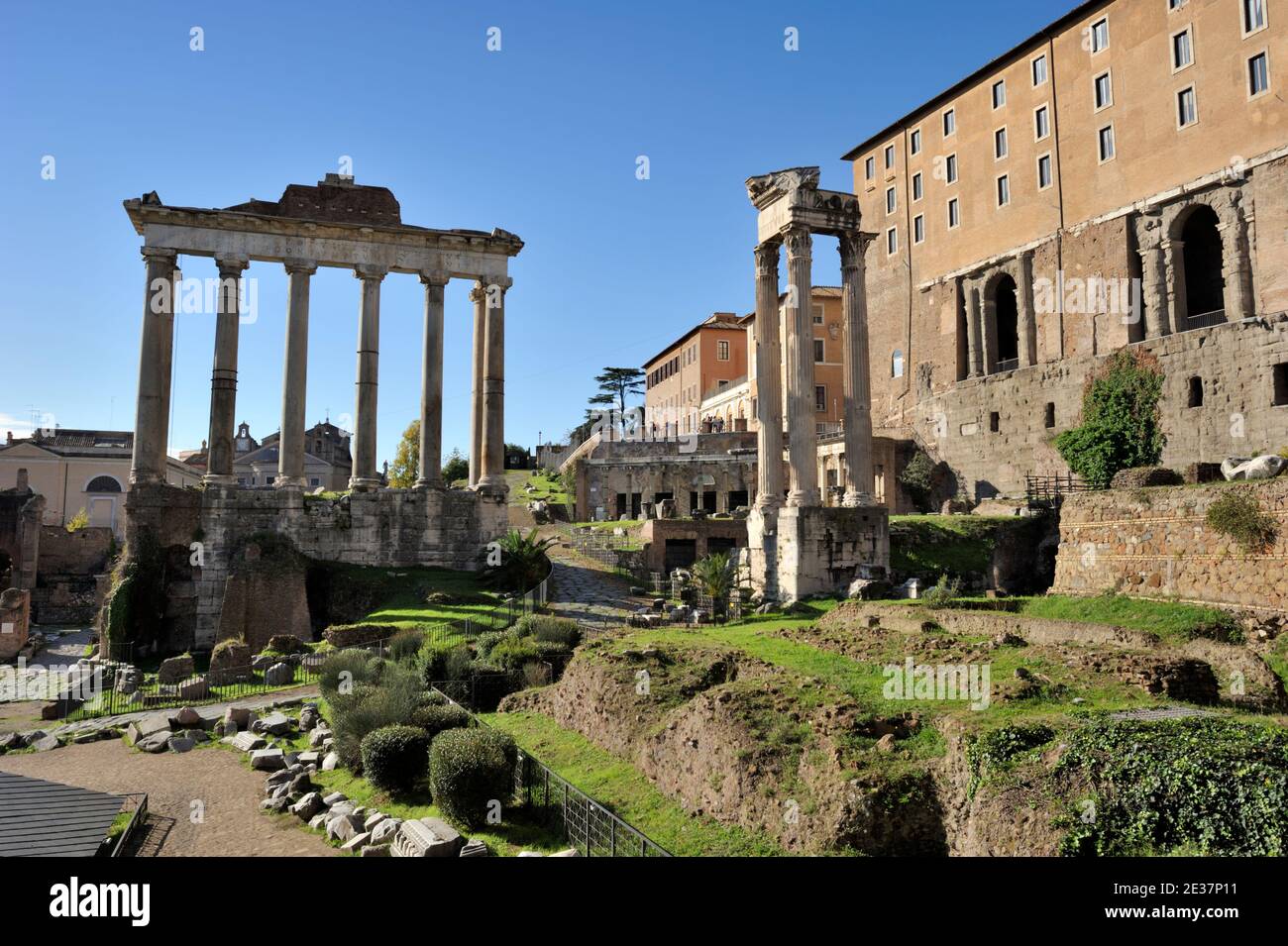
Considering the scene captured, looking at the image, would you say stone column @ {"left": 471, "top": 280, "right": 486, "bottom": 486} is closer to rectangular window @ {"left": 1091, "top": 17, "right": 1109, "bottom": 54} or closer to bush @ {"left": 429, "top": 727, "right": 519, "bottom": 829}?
bush @ {"left": 429, "top": 727, "right": 519, "bottom": 829}

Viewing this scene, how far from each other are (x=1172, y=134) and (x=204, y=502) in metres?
41.2

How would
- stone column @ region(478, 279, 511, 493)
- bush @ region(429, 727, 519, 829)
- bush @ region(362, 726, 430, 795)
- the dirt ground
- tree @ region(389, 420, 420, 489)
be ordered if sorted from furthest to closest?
tree @ region(389, 420, 420, 489) → stone column @ region(478, 279, 511, 493) → bush @ region(362, 726, 430, 795) → the dirt ground → bush @ region(429, 727, 519, 829)

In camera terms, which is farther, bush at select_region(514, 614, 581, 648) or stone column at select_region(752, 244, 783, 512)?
stone column at select_region(752, 244, 783, 512)

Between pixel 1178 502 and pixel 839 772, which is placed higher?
pixel 1178 502

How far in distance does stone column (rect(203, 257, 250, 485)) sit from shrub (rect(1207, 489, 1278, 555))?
30.6 metres

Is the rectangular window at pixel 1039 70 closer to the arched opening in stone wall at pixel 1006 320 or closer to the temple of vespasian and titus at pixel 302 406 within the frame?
the arched opening in stone wall at pixel 1006 320

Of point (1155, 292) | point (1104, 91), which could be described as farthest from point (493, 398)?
point (1104, 91)

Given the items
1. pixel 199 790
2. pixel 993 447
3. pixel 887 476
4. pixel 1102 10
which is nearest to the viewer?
pixel 199 790

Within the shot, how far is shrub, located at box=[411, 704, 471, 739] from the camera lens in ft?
47.9

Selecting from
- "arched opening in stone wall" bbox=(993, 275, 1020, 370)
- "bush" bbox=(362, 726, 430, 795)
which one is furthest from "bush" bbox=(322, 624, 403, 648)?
"arched opening in stone wall" bbox=(993, 275, 1020, 370)

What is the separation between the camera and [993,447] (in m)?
42.3
